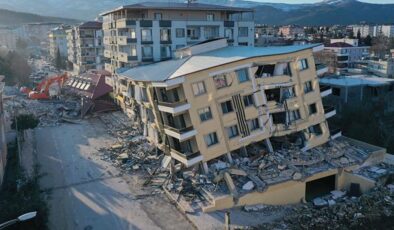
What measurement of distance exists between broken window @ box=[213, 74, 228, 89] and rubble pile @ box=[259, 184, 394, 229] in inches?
342

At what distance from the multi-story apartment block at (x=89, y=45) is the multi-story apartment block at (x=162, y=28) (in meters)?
26.7

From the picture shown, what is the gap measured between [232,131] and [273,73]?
5289mm

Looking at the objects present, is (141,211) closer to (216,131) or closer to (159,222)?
(159,222)

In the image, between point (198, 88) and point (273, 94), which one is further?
point (273, 94)

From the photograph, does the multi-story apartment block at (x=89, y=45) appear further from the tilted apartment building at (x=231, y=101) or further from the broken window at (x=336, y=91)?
the tilted apartment building at (x=231, y=101)

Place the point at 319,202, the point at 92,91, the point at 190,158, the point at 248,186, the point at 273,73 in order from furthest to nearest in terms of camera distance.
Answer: the point at 92,91 → the point at 273,73 → the point at 190,158 → the point at 319,202 → the point at 248,186

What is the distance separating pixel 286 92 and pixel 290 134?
3.42m

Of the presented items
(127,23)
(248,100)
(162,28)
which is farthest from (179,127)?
(127,23)

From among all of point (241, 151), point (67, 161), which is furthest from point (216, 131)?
point (67, 161)

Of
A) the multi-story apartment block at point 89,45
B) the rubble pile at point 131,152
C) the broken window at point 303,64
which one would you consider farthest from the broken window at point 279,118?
the multi-story apartment block at point 89,45

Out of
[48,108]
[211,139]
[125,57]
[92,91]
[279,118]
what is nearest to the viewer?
[211,139]

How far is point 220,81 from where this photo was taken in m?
24.0

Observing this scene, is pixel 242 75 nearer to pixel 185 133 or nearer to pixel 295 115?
pixel 295 115

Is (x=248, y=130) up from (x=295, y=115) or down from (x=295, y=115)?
down
